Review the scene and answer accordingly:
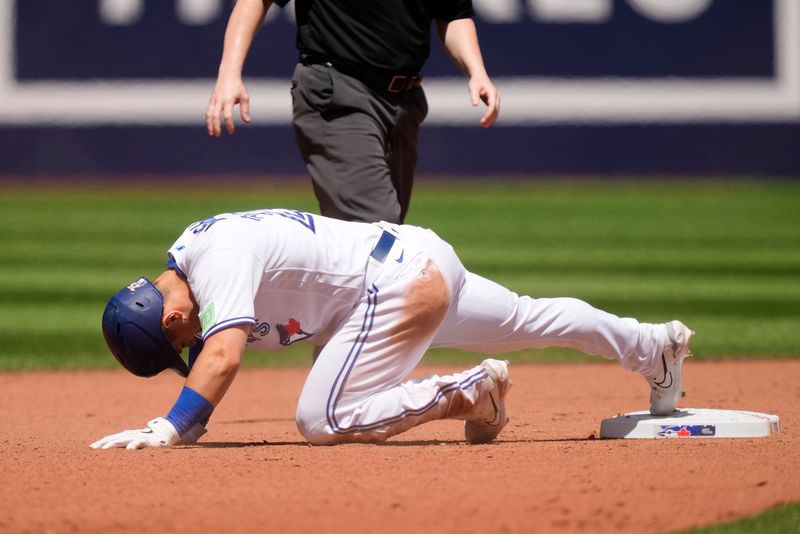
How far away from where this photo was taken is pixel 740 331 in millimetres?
8039

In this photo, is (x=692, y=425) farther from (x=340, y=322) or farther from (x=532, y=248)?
(x=532, y=248)

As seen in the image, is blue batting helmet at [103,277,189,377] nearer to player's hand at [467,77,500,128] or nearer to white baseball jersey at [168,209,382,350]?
white baseball jersey at [168,209,382,350]

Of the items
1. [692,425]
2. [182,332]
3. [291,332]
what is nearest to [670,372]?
[692,425]

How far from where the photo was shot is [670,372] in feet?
15.2

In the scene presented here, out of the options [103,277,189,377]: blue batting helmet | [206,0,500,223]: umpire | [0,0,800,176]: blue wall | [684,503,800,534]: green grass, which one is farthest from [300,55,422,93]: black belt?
[0,0,800,176]: blue wall

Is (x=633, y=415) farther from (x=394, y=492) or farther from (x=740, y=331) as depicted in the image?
(x=740, y=331)

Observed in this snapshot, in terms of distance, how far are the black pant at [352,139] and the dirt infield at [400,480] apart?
0.89m

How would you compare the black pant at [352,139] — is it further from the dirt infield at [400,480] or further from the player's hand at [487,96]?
the dirt infield at [400,480]

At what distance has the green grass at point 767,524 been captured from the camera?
10.2 ft

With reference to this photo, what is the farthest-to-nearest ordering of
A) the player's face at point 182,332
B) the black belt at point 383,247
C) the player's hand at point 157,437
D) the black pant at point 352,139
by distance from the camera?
the black pant at point 352,139 < the black belt at point 383,247 < the player's face at point 182,332 < the player's hand at point 157,437

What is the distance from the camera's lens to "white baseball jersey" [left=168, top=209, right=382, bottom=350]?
3941mm

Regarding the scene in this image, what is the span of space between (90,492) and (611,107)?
12283 millimetres

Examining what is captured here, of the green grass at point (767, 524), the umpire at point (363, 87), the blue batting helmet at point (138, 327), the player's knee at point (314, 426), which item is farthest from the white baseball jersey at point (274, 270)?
the green grass at point (767, 524)

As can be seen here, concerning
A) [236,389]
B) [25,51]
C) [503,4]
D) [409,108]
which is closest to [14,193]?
[25,51]
